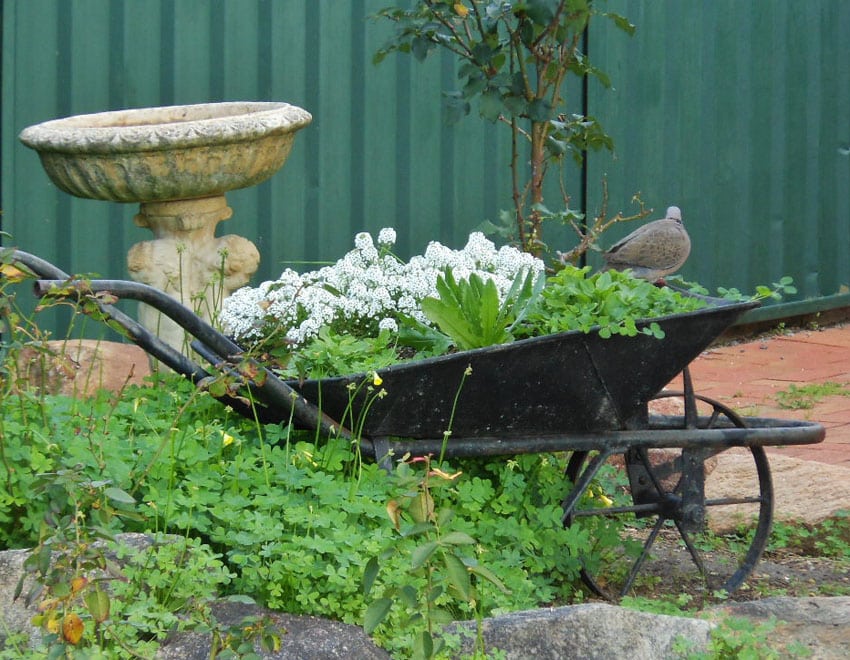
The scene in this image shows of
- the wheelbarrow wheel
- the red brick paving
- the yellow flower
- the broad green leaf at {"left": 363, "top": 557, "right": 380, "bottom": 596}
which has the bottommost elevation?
the red brick paving

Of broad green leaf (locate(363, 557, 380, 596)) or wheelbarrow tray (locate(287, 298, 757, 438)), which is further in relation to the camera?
wheelbarrow tray (locate(287, 298, 757, 438))

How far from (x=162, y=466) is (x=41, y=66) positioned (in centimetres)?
292

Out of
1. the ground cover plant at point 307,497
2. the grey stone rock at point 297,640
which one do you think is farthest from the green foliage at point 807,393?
the grey stone rock at point 297,640

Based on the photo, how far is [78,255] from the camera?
5.39m

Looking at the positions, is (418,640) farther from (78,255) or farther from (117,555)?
(78,255)

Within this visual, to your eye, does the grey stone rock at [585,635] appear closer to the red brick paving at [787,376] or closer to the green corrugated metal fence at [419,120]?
the green corrugated metal fence at [419,120]

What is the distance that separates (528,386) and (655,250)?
6.17ft

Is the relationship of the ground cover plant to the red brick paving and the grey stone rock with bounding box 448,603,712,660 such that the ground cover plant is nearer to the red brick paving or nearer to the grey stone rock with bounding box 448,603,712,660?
the grey stone rock with bounding box 448,603,712,660

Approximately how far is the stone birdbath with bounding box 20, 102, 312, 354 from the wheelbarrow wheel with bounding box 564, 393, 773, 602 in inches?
48.7

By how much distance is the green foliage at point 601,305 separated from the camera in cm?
307

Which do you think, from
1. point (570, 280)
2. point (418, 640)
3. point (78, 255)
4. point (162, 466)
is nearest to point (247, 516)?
point (162, 466)

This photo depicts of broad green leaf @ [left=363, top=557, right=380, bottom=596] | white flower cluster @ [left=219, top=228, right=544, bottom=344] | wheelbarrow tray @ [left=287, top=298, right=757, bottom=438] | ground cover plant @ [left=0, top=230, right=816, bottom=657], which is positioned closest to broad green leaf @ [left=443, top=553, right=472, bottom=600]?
ground cover plant @ [left=0, top=230, right=816, bottom=657]

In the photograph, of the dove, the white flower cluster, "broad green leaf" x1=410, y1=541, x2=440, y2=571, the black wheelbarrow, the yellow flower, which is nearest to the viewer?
"broad green leaf" x1=410, y1=541, x2=440, y2=571

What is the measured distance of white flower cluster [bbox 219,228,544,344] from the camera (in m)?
3.31
